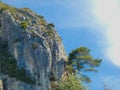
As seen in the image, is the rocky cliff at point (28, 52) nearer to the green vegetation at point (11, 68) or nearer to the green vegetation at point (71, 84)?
the green vegetation at point (11, 68)

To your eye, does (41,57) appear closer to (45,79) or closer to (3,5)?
(45,79)

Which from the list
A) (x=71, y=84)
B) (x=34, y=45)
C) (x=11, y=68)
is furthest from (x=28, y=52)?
(x=71, y=84)

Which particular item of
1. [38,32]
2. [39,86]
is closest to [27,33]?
[38,32]

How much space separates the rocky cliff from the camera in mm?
117000

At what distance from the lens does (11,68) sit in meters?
118

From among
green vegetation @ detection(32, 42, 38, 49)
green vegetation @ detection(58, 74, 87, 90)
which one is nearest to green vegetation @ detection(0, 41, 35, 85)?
green vegetation @ detection(32, 42, 38, 49)

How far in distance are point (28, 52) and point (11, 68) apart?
16.9ft

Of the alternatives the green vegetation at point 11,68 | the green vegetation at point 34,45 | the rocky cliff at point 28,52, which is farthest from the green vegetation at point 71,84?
the green vegetation at point 34,45

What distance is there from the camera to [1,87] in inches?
4432

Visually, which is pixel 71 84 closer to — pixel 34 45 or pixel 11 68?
pixel 34 45

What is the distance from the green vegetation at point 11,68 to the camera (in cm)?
11684

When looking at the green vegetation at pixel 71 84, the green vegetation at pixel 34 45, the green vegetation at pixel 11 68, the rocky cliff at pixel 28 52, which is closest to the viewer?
the green vegetation at pixel 11 68

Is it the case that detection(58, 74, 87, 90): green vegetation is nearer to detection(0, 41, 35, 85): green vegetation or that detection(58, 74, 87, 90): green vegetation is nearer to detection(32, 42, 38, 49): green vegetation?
detection(0, 41, 35, 85): green vegetation

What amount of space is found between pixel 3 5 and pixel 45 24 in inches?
404
